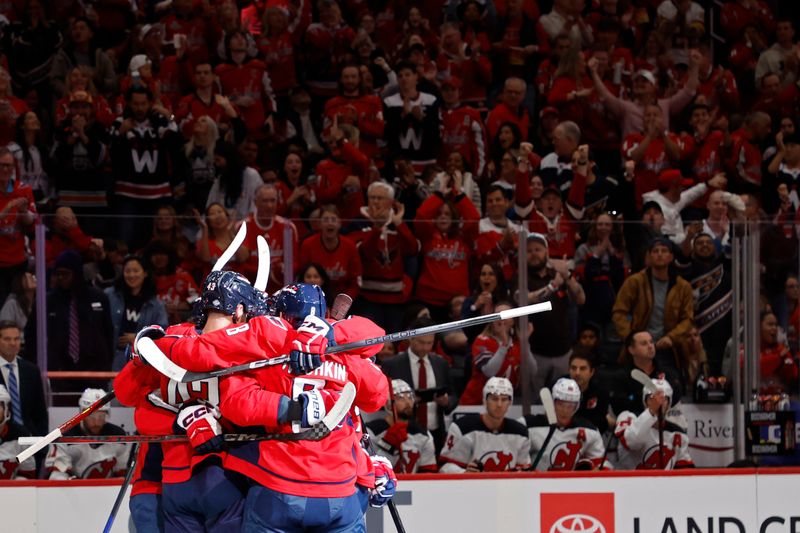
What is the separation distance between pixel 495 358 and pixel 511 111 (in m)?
3.22

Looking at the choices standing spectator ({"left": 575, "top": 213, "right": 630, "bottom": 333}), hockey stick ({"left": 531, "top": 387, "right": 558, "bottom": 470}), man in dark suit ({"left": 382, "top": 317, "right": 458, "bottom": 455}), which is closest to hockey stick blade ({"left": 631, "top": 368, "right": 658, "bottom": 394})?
standing spectator ({"left": 575, "top": 213, "right": 630, "bottom": 333})

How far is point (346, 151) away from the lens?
8883 mm

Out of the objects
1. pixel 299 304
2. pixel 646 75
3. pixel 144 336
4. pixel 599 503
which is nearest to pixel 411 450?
pixel 599 503

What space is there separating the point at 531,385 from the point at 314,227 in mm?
1284

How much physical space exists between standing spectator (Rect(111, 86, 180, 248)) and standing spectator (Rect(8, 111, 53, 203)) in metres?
0.45

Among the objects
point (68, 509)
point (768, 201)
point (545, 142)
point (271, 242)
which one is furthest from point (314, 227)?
point (768, 201)

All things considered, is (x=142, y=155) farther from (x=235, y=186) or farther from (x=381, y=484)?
(x=381, y=484)

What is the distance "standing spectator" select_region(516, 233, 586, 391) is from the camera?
23.1 ft

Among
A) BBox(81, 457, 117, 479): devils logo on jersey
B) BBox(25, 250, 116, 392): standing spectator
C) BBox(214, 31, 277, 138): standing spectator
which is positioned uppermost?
BBox(214, 31, 277, 138): standing spectator

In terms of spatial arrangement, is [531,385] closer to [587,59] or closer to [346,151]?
[346,151]

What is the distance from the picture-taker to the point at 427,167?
922 cm

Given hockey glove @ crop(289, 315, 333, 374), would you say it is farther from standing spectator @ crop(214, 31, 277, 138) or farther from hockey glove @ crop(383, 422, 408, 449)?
standing spectator @ crop(214, 31, 277, 138)

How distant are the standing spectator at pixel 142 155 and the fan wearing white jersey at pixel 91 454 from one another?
2.03m

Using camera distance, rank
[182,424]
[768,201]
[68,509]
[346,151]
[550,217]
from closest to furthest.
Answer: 1. [182,424]
2. [68,509]
3. [550,217]
4. [346,151]
5. [768,201]
